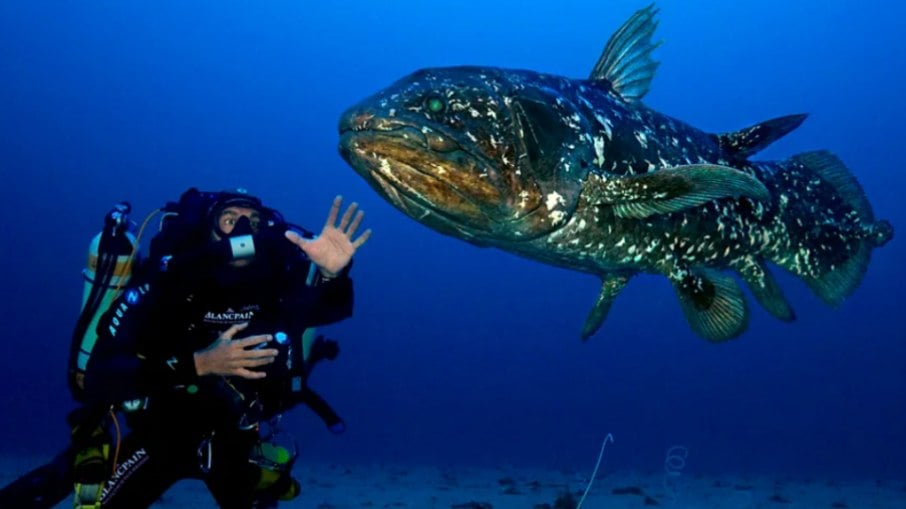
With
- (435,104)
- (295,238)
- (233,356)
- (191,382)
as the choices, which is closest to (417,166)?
(435,104)

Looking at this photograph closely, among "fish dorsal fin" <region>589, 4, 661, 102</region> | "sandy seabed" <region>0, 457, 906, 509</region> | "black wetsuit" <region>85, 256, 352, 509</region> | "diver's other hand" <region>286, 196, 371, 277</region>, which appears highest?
"fish dorsal fin" <region>589, 4, 661, 102</region>

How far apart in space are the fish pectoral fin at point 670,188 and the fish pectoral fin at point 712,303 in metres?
1.00

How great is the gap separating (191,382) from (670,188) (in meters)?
3.58

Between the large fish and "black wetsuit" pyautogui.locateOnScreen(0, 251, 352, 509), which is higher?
the large fish

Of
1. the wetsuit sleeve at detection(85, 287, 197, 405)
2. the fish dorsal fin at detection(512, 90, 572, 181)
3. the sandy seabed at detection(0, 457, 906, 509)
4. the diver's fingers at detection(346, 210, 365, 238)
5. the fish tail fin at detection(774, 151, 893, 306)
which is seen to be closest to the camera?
the fish dorsal fin at detection(512, 90, 572, 181)

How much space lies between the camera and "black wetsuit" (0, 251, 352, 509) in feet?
14.3

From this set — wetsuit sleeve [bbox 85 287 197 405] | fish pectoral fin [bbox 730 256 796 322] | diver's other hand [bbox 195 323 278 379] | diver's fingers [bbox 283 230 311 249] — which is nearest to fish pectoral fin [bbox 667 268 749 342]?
fish pectoral fin [bbox 730 256 796 322]

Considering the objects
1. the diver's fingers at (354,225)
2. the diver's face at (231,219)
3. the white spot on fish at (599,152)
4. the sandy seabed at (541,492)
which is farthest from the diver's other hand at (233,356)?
the sandy seabed at (541,492)

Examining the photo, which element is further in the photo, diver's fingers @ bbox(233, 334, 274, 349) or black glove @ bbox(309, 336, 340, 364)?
black glove @ bbox(309, 336, 340, 364)

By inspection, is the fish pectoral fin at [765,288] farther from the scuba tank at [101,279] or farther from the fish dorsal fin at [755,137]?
the scuba tank at [101,279]

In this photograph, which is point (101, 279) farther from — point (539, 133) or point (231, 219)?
point (539, 133)

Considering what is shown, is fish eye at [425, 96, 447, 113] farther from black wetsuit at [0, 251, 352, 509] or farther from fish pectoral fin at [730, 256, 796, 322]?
fish pectoral fin at [730, 256, 796, 322]

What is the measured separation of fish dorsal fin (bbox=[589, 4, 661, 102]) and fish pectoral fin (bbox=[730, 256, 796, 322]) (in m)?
1.81

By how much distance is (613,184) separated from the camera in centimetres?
404
